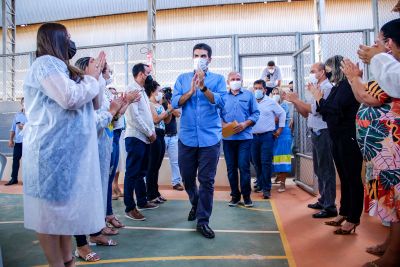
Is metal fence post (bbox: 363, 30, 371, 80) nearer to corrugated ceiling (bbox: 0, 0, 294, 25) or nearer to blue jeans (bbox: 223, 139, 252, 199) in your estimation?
blue jeans (bbox: 223, 139, 252, 199)

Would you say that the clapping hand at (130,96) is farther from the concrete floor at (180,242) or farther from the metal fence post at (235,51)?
the metal fence post at (235,51)

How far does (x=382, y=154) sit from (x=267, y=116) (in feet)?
11.6

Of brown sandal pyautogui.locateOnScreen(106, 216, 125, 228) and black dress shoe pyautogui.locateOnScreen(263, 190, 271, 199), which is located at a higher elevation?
brown sandal pyautogui.locateOnScreen(106, 216, 125, 228)

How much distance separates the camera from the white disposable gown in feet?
6.38

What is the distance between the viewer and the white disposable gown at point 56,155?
194cm

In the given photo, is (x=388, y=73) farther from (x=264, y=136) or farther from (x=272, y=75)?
(x=272, y=75)

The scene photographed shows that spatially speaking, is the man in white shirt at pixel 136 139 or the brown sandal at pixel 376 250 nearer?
Answer: the brown sandal at pixel 376 250

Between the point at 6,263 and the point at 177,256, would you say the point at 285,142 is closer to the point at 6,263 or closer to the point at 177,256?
the point at 177,256

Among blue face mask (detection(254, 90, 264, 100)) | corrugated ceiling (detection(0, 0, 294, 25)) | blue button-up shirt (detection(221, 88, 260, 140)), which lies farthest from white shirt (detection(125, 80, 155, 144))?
corrugated ceiling (detection(0, 0, 294, 25))

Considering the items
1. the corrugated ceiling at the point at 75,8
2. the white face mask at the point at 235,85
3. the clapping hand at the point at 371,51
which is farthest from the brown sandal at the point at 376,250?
the corrugated ceiling at the point at 75,8

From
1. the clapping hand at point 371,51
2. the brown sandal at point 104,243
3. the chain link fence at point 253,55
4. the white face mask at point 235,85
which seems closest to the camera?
the clapping hand at point 371,51

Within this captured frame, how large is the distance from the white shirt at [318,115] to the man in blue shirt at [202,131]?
1.17 m

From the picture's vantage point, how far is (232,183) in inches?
201

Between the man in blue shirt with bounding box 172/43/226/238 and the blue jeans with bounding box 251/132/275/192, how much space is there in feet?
7.23
